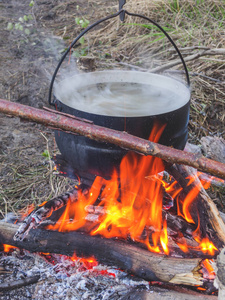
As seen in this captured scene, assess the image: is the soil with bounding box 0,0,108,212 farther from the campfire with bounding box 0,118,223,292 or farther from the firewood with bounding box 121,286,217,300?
the firewood with bounding box 121,286,217,300

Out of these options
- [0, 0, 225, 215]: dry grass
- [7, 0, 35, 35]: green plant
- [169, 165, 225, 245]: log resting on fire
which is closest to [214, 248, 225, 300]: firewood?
[169, 165, 225, 245]: log resting on fire

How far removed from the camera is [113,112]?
175 centimetres

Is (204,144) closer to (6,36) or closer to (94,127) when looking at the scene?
(94,127)

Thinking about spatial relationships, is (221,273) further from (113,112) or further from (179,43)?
(179,43)

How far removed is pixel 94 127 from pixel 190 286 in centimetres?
100

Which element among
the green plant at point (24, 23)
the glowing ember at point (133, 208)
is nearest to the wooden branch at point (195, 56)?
the glowing ember at point (133, 208)

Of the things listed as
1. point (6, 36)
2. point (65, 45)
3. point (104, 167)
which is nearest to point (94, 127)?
point (104, 167)

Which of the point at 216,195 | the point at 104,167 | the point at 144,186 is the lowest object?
the point at 216,195

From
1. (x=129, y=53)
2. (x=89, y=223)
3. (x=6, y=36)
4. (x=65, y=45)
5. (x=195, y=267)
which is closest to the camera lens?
(x=195, y=267)

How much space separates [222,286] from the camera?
1.25 m

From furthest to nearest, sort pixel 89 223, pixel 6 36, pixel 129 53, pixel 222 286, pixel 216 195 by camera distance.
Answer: pixel 6 36
pixel 129 53
pixel 216 195
pixel 89 223
pixel 222 286

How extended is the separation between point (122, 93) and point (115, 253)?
1.01 metres

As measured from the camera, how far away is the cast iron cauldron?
1585 millimetres

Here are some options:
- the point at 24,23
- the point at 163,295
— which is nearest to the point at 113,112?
the point at 163,295
